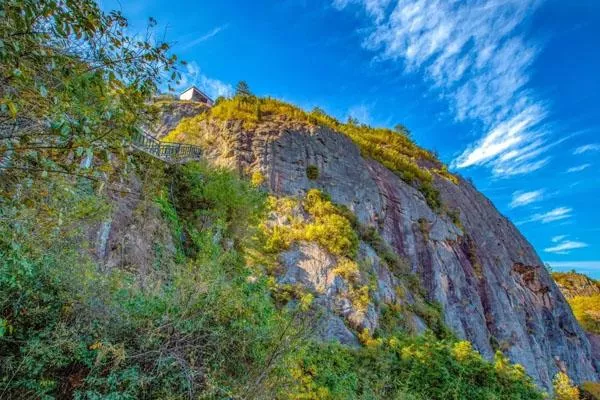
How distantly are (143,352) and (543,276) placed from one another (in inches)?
981

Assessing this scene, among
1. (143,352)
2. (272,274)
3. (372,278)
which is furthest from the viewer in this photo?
(372,278)

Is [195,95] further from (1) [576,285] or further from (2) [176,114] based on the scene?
(1) [576,285]

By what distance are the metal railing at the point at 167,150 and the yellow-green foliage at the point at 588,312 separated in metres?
40.9

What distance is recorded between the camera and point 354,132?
70.6 ft

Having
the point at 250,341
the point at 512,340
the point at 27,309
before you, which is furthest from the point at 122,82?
the point at 512,340

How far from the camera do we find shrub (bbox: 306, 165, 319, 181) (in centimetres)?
→ 1328

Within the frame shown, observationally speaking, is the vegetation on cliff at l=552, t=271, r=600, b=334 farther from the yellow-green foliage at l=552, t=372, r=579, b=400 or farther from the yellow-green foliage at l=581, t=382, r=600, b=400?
the yellow-green foliage at l=552, t=372, r=579, b=400

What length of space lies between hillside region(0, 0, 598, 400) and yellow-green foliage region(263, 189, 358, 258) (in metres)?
0.06

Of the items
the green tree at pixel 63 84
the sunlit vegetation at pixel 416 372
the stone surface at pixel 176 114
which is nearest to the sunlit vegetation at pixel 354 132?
the stone surface at pixel 176 114

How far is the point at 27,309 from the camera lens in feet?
11.0

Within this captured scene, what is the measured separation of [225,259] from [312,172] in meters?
8.07

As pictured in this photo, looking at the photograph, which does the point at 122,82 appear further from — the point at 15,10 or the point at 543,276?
the point at 543,276

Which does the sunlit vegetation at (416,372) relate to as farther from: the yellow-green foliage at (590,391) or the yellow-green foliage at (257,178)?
the yellow-green foliage at (590,391)

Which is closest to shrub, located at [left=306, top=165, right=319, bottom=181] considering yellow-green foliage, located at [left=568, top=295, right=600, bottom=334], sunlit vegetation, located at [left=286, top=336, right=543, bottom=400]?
sunlit vegetation, located at [left=286, top=336, right=543, bottom=400]
